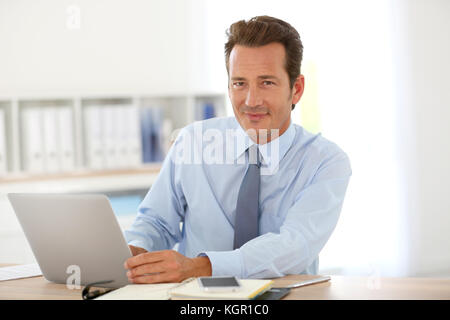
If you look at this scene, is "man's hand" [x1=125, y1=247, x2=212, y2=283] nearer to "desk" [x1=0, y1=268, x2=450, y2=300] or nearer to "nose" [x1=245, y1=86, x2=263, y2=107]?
"desk" [x1=0, y1=268, x2=450, y2=300]

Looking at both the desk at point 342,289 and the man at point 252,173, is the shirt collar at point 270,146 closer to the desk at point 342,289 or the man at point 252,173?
the man at point 252,173

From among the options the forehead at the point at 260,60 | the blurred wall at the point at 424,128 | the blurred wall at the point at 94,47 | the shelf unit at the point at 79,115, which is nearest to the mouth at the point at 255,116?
the forehead at the point at 260,60

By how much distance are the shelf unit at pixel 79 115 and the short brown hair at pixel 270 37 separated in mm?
1632

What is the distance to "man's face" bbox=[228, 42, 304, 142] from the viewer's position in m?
1.75

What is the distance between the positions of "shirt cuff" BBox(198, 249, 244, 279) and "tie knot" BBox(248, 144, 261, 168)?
1.31 feet

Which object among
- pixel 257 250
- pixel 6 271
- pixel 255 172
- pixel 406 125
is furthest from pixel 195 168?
pixel 406 125

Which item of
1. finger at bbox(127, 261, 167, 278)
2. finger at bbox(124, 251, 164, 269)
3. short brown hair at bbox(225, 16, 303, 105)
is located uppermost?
short brown hair at bbox(225, 16, 303, 105)

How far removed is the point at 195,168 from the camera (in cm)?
187

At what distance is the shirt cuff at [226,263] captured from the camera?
1.40m

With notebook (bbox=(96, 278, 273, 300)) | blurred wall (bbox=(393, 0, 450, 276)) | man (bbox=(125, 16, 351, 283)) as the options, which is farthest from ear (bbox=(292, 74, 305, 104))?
blurred wall (bbox=(393, 0, 450, 276))

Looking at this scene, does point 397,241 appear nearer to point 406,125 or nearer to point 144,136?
point 406,125

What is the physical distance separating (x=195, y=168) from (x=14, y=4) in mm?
2097

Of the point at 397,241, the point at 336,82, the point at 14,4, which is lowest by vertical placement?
the point at 397,241

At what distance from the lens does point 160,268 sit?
1334 mm
